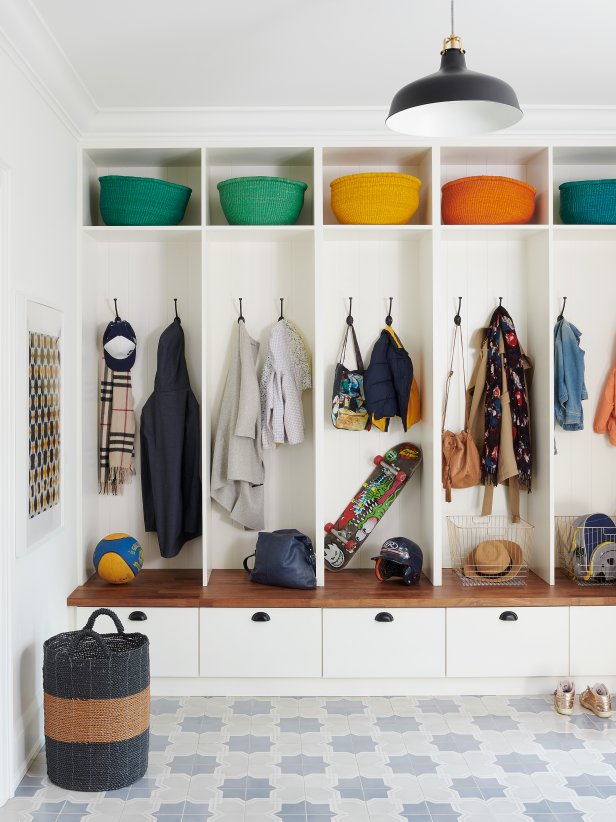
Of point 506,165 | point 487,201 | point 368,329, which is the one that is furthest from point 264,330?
point 506,165

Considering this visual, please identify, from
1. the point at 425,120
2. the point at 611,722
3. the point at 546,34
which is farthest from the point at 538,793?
the point at 546,34

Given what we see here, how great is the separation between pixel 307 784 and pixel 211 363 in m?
2.09

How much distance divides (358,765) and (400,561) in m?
1.00

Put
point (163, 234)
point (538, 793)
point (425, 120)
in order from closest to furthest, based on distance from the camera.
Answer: point (425, 120) < point (538, 793) < point (163, 234)

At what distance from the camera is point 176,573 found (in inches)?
159

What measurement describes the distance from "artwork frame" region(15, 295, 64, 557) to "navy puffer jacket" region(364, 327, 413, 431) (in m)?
1.44

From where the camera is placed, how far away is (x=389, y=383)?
3932mm

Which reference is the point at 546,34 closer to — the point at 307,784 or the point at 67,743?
the point at 307,784

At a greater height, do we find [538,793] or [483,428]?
[483,428]

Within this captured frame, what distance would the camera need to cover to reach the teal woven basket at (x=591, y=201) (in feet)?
12.4

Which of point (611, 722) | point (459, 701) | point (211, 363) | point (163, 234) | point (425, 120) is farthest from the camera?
point (211, 363)

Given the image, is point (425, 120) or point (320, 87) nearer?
point (425, 120)

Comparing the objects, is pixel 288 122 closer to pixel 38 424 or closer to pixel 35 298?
pixel 35 298

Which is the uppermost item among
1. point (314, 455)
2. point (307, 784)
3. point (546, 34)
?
→ point (546, 34)
